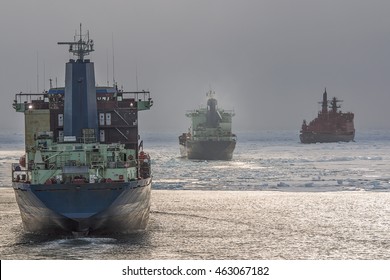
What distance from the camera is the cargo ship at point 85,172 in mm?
32062

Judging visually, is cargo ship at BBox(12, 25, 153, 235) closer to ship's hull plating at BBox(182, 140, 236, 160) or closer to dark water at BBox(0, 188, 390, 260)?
dark water at BBox(0, 188, 390, 260)

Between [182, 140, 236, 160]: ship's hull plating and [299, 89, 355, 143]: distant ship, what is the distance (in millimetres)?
76673

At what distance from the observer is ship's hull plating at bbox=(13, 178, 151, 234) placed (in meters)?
32.0

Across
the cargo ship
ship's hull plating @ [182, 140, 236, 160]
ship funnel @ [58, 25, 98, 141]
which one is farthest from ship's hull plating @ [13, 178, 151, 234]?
ship's hull plating @ [182, 140, 236, 160]

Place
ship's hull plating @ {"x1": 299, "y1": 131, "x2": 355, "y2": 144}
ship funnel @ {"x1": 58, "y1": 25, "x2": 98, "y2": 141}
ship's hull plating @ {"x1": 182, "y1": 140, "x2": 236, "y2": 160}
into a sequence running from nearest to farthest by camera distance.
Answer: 1. ship funnel @ {"x1": 58, "y1": 25, "x2": 98, "y2": 141}
2. ship's hull plating @ {"x1": 182, "y1": 140, "x2": 236, "y2": 160}
3. ship's hull plating @ {"x1": 299, "y1": 131, "x2": 355, "y2": 144}

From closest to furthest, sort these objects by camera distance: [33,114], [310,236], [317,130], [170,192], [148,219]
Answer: [310,236]
[148,219]
[33,114]
[170,192]
[317,130]

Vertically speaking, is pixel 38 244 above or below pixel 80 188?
below

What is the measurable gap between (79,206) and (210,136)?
82159 mm

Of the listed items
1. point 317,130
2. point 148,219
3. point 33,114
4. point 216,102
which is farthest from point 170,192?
point 317,130

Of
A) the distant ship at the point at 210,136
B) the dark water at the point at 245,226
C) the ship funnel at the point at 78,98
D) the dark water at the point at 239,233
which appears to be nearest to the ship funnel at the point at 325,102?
the distant ship at the point at 210,136

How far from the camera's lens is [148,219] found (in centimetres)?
3766

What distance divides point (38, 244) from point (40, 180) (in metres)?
3.33

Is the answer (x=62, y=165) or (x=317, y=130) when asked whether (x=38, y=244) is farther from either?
(x=317, y=130)

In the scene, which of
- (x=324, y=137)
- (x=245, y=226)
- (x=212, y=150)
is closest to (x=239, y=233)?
(x=245, y=226)
